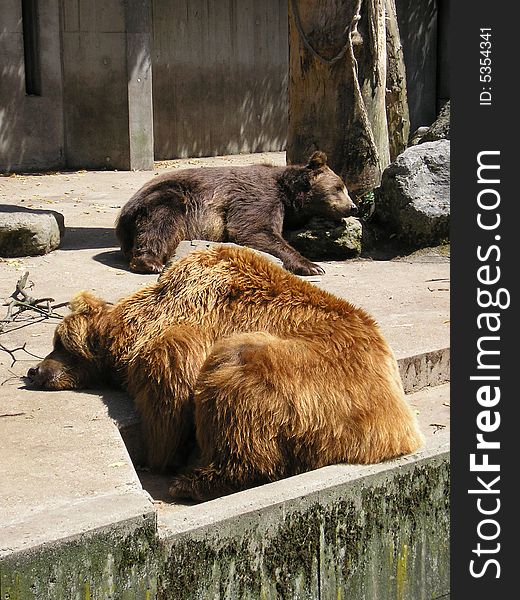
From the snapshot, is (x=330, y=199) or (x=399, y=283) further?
(x=330, y=199)

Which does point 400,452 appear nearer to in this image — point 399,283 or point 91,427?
point 91,427

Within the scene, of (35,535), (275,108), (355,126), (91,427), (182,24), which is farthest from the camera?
(275,108)

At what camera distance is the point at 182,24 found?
18.5m

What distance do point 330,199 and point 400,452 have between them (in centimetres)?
542

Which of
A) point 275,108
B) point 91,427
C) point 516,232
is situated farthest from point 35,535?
point 275,108

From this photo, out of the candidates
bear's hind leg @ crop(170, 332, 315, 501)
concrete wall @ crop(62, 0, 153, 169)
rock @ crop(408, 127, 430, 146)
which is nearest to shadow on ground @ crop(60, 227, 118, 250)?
rock @ crop(408, 127, 430, 146)

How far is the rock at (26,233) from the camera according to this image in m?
9.26

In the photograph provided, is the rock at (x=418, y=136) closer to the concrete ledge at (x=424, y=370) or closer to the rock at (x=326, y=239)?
the rock at (x=326, y=239)

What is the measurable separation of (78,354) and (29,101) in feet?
→ 39.6

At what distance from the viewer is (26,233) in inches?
367

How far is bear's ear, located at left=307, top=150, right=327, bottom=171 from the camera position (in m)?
9.76

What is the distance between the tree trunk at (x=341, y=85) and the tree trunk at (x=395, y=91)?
67.8 inches

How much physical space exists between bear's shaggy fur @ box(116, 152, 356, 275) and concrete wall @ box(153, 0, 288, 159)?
8.91 metres

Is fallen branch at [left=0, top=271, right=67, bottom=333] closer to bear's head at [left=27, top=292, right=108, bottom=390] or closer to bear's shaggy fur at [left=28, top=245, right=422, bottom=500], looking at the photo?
bear's head at [left=27, top=292, right=108, bottom=390]
